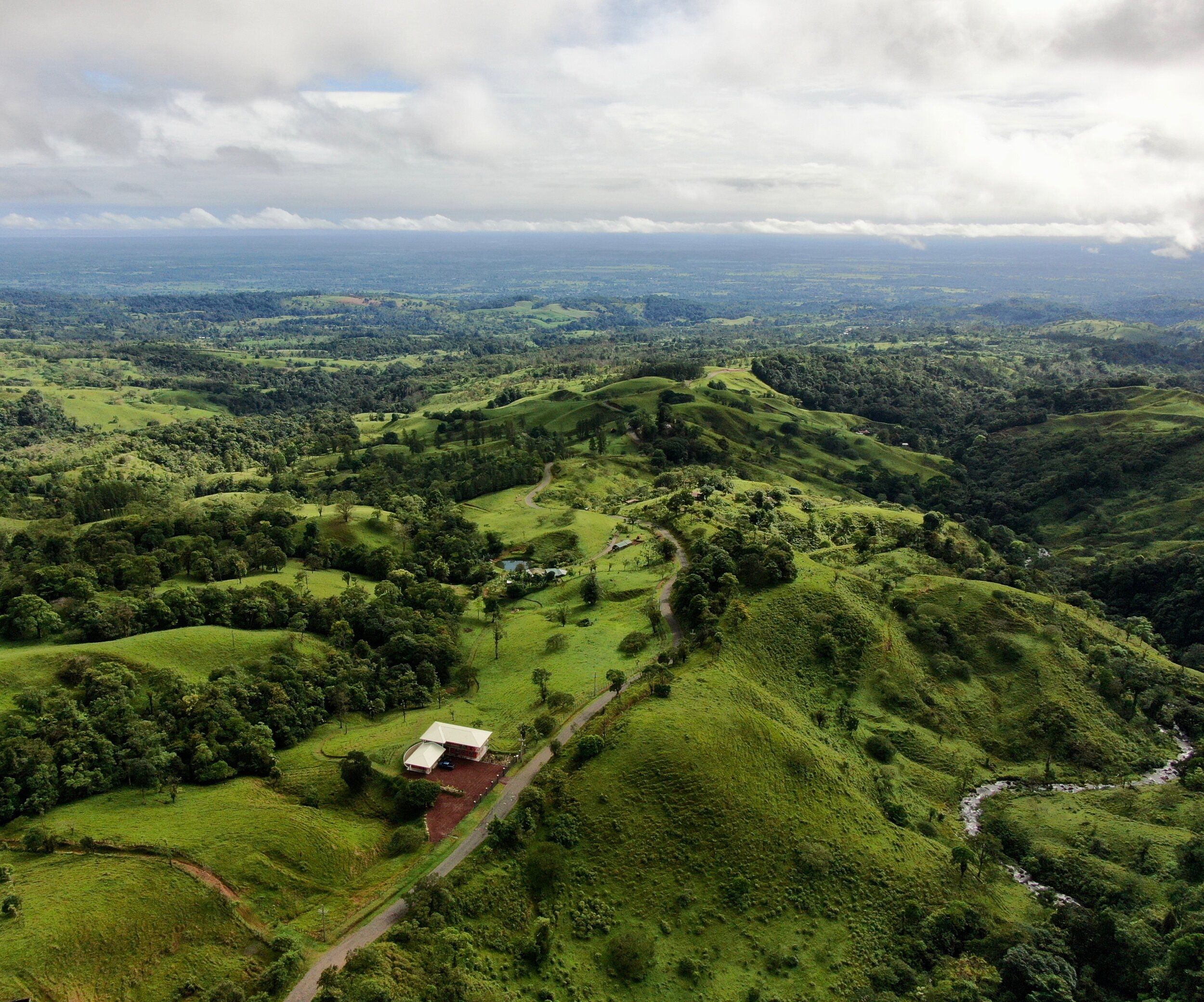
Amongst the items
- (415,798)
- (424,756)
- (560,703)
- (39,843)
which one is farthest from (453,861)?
(39,843)

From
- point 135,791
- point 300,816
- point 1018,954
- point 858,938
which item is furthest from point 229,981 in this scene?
point 1018,954

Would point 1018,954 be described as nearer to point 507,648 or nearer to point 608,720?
point 608,720

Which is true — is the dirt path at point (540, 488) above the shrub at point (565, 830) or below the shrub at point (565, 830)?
above

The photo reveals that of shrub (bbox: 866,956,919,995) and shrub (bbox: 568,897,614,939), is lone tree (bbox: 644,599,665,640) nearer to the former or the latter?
shrub (bbox: 568,897,614,939)

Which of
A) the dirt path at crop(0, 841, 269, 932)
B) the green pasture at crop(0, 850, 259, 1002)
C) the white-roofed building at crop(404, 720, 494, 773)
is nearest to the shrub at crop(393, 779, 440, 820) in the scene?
the white-roofed building at crop(404, 720, 494, 773)

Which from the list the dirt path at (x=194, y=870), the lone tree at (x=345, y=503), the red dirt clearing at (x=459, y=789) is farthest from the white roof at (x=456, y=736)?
the lone tree at (x=345, y=503)

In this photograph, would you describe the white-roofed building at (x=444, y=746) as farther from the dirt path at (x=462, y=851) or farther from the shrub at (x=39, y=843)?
the shrub at (x=39, y=843)
